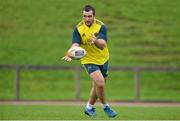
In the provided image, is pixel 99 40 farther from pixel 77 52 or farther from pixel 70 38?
pixel 70 38

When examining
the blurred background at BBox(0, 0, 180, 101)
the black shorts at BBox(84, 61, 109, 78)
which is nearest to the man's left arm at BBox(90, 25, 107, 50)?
the black shorts at BBox(84, 61, 109, 78)

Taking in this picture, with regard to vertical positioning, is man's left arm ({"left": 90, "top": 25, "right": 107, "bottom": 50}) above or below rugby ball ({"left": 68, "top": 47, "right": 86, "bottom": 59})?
above

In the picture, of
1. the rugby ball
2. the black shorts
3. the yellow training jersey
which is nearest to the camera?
the rugby ball

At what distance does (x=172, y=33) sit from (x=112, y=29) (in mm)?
2384

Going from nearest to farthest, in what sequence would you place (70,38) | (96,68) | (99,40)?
(99,40) → (96,68) → (70,38)

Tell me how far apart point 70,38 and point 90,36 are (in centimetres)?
1583

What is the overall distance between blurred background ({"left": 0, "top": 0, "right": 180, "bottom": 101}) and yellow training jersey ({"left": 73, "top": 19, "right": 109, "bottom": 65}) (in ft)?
39.1

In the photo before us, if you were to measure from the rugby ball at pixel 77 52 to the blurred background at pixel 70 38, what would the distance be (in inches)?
492

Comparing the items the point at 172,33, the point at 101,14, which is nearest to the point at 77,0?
the point at 101,14

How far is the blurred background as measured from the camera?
2670 cm

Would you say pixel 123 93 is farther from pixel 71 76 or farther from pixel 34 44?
pixel 34 44

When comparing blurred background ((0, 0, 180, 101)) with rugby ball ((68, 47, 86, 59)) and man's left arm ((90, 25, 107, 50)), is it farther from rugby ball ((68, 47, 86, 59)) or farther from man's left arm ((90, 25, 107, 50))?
rugby ball ((68, 47, 86, 59))

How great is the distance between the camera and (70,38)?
95.4 ft

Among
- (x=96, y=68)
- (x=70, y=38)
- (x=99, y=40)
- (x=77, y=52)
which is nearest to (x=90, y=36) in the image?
(x=99, y=40)
